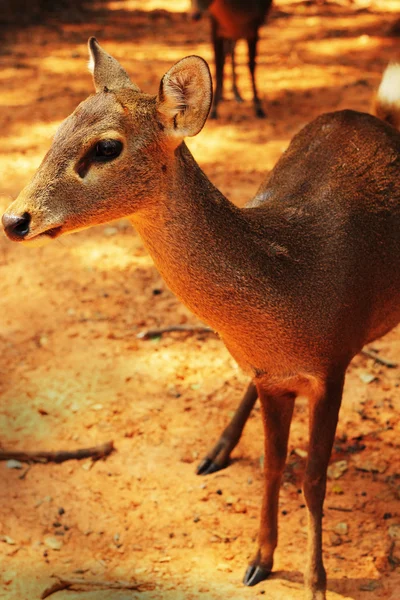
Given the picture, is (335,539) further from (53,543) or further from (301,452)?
(53,543)

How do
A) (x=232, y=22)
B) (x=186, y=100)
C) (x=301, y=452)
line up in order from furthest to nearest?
(x=232, y=22)
(x=301, y=452)
(x=186, y=100)

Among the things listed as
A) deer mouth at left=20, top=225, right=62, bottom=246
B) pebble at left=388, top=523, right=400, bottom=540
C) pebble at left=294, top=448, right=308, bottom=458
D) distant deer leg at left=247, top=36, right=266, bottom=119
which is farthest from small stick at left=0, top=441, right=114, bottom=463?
distant deer leg at left=247, top=36, right=266, bottom=119

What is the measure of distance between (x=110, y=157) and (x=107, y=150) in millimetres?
22

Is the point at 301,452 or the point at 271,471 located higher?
the point at 271,471

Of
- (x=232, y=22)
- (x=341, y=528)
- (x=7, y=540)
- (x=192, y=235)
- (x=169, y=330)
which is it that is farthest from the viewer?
(x=232, y=22)

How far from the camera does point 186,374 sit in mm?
4262

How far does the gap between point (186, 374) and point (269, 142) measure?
3127mm

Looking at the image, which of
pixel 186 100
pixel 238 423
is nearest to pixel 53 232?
pixel 186 100

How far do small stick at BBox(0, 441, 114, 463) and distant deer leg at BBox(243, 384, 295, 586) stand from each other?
89 cm

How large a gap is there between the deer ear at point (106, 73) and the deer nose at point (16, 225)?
517 mm

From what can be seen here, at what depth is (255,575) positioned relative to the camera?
314 cm

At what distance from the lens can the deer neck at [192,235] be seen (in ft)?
8.13

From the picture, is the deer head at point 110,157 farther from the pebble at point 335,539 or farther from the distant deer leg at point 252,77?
the distant deer leg at point 252,77

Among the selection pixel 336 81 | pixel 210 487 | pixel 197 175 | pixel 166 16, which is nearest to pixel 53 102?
pixel 336 81
